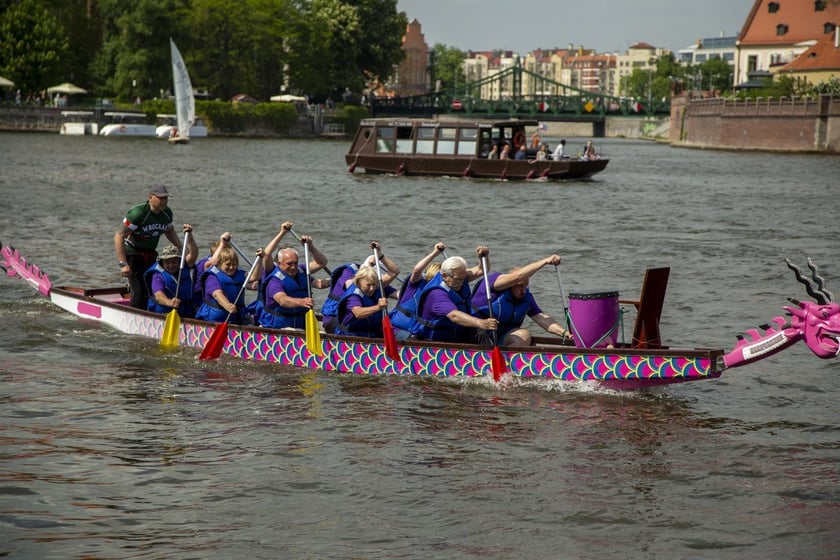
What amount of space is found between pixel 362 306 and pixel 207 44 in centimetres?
9014

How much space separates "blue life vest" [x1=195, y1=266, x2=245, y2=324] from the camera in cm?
1502

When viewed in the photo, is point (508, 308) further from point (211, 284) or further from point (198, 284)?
point (198, 284)

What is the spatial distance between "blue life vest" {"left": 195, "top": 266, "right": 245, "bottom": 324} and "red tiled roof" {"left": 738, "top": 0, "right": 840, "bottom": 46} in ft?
384

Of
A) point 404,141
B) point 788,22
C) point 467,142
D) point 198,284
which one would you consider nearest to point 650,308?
point 198,284

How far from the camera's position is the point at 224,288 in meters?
15.0

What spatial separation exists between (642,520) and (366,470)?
249cm

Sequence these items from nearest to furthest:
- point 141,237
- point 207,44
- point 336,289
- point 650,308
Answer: point 650,308, point 336,289, point 141,237, point 207,44

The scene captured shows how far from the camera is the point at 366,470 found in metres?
11.1

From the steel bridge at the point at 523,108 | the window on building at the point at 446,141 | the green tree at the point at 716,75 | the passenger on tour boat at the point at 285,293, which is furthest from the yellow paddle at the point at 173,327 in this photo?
the green tree at the point at 716,75

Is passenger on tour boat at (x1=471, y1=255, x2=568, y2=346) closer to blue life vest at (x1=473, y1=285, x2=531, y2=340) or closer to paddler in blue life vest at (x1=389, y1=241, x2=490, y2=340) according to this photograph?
blue life vest at (x1=473, y1=285, x2=531, y2=340)

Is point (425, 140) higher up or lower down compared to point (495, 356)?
higher up

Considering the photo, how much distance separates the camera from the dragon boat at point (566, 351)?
→ 11.7 m

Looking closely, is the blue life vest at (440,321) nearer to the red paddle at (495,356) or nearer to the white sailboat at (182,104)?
the red paddle at (495,356)

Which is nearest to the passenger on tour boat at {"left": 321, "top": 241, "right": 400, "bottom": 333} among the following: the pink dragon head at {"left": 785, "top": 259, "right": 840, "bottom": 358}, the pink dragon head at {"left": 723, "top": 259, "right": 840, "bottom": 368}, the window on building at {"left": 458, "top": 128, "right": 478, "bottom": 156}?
the pink dragon head at {"left": 723, "top": 259, "right": 840, "bottom": 368}
